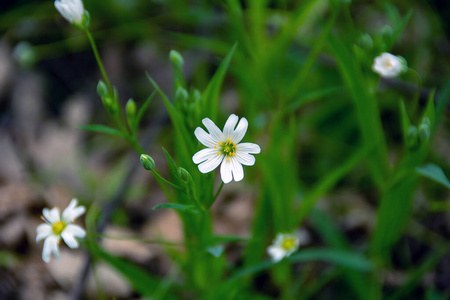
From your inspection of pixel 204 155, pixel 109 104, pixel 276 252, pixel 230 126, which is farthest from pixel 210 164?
pixel 276 252

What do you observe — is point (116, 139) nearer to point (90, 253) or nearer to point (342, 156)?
point (90, 253)

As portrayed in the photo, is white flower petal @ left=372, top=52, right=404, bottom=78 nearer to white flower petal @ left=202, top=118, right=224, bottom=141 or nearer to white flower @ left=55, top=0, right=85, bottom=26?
white flower petal @ left=202, top=118, right=224, bottom=141

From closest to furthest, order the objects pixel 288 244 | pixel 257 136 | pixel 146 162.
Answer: pixel 146 162 → pixel 288 244 → pixel 257 136

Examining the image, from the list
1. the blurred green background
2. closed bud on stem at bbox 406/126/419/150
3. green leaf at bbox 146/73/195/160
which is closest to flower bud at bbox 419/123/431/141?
closed bud on stem at bbox 406/126/419/150

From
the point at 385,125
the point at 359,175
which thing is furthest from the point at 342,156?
the point at 385,125

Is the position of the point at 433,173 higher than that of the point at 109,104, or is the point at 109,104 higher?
the point at 109,104

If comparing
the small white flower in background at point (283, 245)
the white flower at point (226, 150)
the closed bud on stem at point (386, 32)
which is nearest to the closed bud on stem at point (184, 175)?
the white flower at point (226, 150)

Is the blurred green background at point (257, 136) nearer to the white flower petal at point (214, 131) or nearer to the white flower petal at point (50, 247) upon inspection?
the white flower petal at point (214, 131)

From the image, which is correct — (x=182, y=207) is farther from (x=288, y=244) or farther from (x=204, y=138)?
(x=288, y=244)
